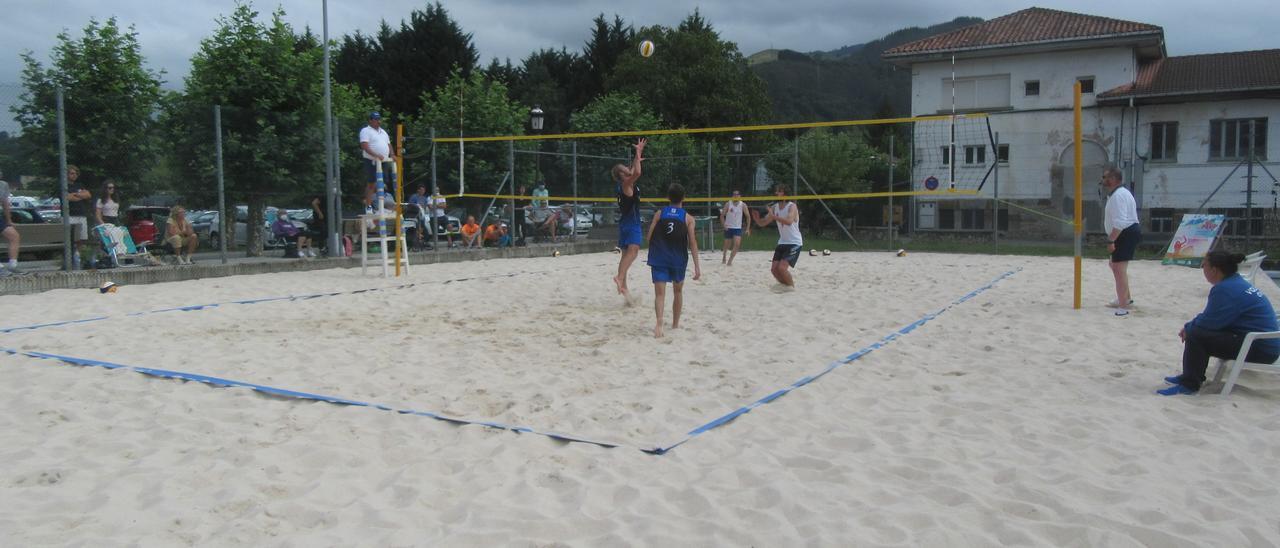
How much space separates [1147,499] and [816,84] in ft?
260

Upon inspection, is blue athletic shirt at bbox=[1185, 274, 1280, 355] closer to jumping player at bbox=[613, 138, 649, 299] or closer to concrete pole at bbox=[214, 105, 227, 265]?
jumping player at bbox=[613, 138, 649, 299]

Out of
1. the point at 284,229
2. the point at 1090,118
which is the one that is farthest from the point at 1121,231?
the point at 1090,118

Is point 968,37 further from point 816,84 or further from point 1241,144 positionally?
point 816,84

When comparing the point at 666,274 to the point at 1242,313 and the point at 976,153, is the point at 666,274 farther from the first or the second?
the point at 976,153

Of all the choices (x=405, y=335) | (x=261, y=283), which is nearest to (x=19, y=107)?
(x=261, y=283)

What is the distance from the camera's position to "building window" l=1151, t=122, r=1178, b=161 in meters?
24.0

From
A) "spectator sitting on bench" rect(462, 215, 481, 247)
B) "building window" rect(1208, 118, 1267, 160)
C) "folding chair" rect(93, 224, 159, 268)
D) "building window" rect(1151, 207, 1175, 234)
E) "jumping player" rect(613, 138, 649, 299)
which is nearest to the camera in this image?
"jumping player" rect(613, 138, 649, 299)

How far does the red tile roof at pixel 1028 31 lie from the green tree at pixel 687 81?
10150mm

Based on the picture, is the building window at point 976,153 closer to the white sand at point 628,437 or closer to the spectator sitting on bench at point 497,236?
the spectator sitting on bench at point 497,236

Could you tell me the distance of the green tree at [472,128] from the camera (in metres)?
17.9

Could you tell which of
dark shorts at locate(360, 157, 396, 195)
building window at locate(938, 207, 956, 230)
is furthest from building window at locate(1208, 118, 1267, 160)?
dark shorts at locate(360, 157, 396, 195)

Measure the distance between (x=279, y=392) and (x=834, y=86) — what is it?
77757 millimetres

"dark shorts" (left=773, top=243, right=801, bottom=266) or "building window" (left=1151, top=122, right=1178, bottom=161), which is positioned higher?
"building window" (left=1151, top=122, right=1178, bottom=161)

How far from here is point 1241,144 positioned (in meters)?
23.2
